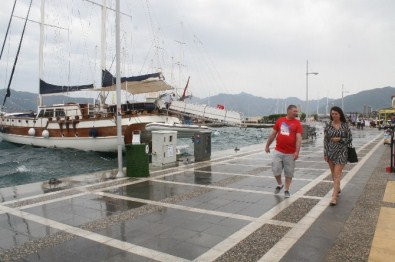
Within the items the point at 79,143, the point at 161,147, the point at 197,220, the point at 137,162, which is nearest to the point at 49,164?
the point at 79,143

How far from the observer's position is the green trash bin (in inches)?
402

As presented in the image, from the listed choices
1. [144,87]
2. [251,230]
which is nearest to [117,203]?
[251,230]

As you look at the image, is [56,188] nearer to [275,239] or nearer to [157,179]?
[157,179]

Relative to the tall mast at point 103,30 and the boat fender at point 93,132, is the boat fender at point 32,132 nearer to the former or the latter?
the boat fender at point 93,132

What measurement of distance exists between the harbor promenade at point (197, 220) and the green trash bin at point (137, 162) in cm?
38

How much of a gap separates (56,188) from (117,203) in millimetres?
2433

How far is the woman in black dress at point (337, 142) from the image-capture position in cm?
682

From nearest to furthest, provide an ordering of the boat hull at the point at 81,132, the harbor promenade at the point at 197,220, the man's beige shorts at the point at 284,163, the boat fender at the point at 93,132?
1. the harbor promenade at the point at 197,220
2. the man's beige shorts at the point at 284,163
3. the boat hull at the point at 81,132
4. the boat fender at the point at 93,132

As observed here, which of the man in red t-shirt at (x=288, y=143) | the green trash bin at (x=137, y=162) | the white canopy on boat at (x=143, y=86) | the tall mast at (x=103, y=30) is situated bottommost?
the green trash bin at (x=137, y=162)

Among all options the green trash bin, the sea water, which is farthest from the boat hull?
the green trash bin

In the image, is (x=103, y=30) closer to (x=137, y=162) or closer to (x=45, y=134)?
(x=45, y=134)

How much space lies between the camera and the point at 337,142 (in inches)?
269

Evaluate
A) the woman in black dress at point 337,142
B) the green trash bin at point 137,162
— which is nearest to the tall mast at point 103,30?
the green trash bin at point 137,162

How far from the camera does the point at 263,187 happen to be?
8789 millimetres
